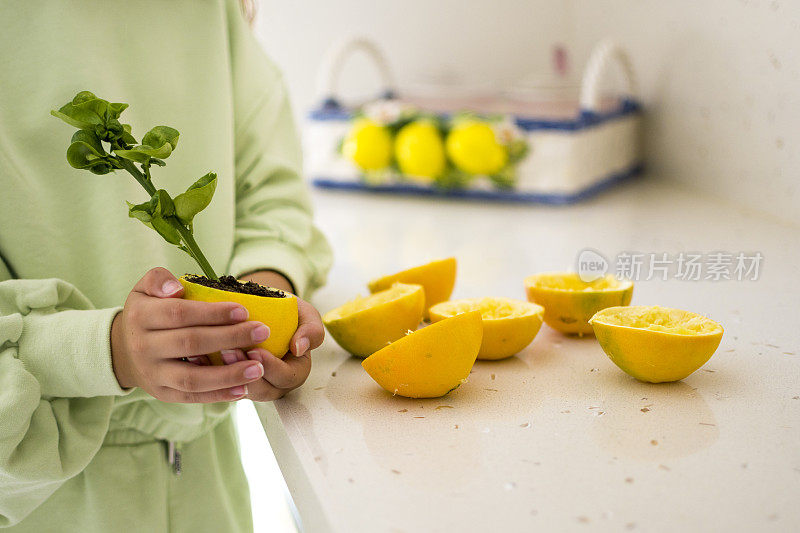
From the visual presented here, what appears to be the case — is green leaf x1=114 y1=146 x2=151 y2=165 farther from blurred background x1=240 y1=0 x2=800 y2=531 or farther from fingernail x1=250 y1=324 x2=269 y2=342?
blurred background x1=240 y1=0 x2=800 y2=531

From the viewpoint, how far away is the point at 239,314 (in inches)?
19.3

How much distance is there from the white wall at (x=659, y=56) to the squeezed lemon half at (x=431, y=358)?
74cm

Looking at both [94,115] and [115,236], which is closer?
[94,115]

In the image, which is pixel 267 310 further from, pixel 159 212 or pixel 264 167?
pixel 264 167

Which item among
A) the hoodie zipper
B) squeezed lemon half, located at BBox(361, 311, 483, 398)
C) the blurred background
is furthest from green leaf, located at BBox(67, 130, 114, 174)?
the blurred background

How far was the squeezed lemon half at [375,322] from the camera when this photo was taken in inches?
24.5

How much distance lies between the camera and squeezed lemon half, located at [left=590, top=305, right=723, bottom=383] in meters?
0.54

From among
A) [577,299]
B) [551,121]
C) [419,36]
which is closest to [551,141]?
[551,121]

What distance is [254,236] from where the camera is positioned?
0.75 m

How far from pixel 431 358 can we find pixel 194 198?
19cm

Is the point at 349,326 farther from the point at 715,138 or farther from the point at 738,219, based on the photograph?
the point at 715,138

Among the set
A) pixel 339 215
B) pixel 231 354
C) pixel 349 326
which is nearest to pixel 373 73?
pixel 339 215

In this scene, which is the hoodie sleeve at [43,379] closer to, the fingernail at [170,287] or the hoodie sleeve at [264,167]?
the fingernail at [170,287]

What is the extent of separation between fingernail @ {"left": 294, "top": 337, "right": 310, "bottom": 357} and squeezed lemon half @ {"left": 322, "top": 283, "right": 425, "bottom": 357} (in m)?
0.07
